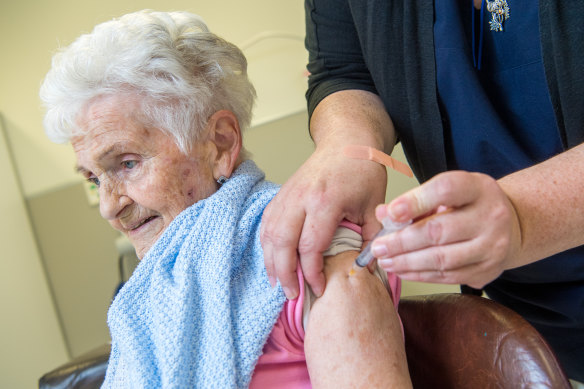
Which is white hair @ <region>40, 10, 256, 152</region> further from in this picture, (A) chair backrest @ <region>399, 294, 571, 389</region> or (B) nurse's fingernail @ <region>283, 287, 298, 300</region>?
(A) chair backrest @ <region>399, 294, 571, 389</region>

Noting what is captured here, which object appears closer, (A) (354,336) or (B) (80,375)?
(A) (354,336)

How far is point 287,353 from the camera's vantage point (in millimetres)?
805

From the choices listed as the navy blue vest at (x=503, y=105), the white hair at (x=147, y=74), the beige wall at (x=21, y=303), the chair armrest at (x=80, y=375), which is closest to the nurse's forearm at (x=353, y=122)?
the navy blue vest at (x=503, y=105)

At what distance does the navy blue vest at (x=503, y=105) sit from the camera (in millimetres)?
869

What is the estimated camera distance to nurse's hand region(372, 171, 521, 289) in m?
0.51

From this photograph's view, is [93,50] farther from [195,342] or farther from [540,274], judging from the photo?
[540,274]

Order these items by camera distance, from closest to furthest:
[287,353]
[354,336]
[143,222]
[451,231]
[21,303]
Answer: [451,231]
[354,336]
[287,353]
[143,222]
[21,303]

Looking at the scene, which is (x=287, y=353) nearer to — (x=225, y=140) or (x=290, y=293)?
(x=290, y=293)

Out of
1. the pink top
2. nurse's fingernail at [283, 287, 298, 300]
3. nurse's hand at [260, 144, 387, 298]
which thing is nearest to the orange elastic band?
nurse's hand at [260, 144, 387, 298]

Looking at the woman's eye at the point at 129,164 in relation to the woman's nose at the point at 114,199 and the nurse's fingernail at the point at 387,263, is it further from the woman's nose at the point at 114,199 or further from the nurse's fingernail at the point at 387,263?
the nurse's fingernail at the point at 387,263

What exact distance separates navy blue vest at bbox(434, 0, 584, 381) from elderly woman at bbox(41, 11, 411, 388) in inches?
13.5

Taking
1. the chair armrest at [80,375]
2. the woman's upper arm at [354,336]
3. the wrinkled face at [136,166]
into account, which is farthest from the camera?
the chair armrest at [80,375]

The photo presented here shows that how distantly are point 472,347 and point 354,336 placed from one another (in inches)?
9.4

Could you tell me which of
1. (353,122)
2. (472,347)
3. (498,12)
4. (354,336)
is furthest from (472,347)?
(498,12)
